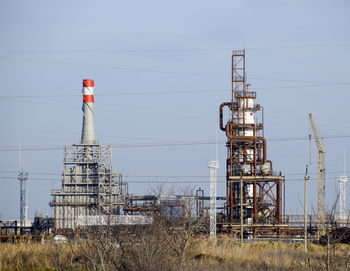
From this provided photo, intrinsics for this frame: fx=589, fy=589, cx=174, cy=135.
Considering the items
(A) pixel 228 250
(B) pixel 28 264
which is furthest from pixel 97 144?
(B) pixel 28 264

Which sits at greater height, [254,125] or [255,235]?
[254,125]

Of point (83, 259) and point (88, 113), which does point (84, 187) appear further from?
point (83, 259)

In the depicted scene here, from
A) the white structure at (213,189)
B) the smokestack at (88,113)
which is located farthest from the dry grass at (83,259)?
the smokestack at (88,113)

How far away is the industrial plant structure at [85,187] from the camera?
83875 millimetres

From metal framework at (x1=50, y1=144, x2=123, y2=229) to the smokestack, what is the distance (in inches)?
88.6

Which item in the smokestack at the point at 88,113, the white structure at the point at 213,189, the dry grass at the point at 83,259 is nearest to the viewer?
the dry grass at the point at 83,259

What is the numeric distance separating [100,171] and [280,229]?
2679cm

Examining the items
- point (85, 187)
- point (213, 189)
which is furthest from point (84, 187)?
point (213, 189)

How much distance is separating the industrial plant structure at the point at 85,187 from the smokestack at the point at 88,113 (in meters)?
1.12

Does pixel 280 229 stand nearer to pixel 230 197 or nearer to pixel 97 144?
pixel 230 197

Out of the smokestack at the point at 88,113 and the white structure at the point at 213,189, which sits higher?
the smokestack at the point at 88,113

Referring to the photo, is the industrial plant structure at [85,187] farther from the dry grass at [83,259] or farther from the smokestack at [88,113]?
the dry grass at [83,259]

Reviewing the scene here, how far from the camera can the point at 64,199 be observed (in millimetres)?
84875

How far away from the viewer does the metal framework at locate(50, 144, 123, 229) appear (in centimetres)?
8388
